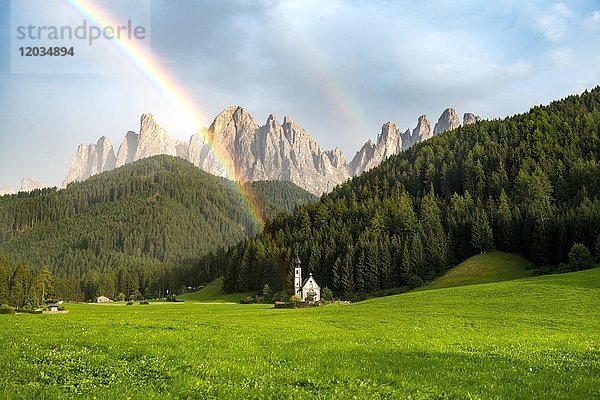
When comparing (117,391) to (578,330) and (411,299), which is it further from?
(411,299)

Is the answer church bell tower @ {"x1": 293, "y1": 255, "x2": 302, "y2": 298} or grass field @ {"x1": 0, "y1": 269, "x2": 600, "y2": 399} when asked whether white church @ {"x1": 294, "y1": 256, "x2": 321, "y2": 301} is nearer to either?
church bell tower @ {"x1": 293, "y1": 255, "x2": 302, "y2": 298}

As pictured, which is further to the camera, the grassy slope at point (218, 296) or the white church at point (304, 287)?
the grassy slope at point (218, 296)

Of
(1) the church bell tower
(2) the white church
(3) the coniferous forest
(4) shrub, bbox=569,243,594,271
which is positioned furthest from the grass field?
(1) the church bell tower

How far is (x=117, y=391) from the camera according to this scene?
11.7 m

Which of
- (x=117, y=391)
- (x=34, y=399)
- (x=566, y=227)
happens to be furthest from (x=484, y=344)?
(x=566, y=227)

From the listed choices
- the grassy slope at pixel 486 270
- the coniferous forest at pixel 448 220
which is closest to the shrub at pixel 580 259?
the coniferous forest at pixel 448 220

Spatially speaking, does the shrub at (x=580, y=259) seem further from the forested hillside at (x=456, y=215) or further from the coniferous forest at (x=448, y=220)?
the forested hillside at (x=456, y=215)

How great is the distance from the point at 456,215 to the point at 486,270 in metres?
35.0

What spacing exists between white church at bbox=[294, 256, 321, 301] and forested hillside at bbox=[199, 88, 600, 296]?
5.05 metres

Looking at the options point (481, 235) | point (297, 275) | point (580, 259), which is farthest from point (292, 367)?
point (481, 235)

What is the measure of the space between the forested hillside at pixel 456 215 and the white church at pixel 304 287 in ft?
16.6

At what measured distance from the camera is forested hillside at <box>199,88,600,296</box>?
370 feet

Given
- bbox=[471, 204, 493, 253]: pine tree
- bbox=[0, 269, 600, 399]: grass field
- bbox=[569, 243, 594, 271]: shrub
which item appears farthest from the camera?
bbox=[471, 204, 493, 253]: pine tree

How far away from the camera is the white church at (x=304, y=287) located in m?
109
